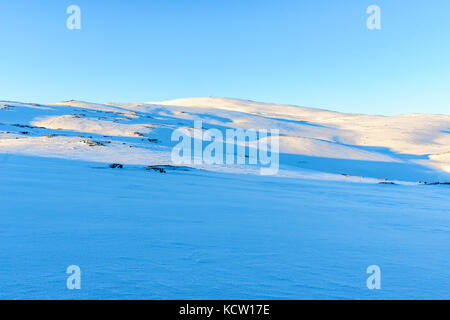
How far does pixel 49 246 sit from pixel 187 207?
6.70 ft

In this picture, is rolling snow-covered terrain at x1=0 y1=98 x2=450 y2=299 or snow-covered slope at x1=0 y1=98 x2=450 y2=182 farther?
snow-covered slope at x1=0 y1=98 x2=450 y2=182

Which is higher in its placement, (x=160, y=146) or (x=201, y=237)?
(x=160, y=146)

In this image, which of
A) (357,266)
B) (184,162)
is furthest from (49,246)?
(184,162)

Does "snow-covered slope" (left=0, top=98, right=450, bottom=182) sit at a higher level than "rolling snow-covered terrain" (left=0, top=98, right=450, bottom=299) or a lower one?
higher

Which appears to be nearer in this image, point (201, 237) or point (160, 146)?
point (201, 237)

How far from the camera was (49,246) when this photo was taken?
2.43 metres

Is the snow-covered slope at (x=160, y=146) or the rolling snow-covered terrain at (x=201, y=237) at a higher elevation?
the snow-covered slope at (x=160, y=146)

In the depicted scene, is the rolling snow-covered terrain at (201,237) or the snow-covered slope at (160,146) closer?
the rolling snow-covered terrain at (201,237)

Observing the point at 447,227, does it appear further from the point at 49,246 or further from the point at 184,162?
the point at 184,162
